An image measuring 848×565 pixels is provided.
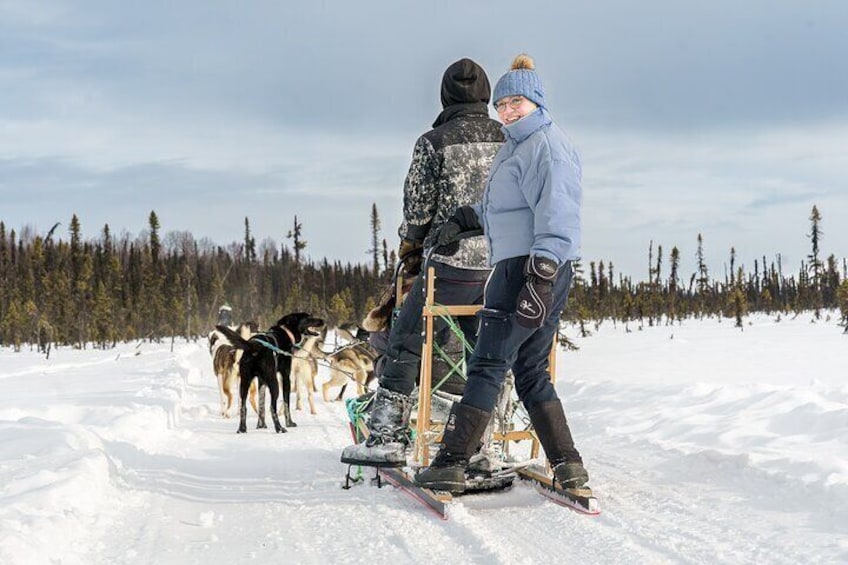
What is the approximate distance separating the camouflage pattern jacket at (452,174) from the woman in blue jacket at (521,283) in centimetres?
44

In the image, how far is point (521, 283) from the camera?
3373 millimetres

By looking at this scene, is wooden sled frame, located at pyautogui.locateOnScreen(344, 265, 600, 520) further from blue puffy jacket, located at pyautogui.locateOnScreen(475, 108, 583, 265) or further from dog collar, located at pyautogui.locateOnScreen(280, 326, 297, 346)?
dog collar, located at pyautogui.locateOnScreen(280, 326, 297, 346)

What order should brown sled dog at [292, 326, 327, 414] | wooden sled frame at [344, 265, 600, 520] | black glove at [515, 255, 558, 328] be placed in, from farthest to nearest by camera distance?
brown sled dog at [292, 326, 327, 414], wooden sled frame at [344, 265, 600, 520], black glove at [515, 255, 558, 328]

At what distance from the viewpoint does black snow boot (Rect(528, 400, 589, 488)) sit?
11.3 feet

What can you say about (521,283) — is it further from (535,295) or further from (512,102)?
(512,102)

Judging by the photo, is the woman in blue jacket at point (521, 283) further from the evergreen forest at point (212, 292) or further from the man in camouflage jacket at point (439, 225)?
the evergreen forest at point (212, 292)

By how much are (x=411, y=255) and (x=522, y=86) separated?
132 centimetres

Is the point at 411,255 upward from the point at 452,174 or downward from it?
downward

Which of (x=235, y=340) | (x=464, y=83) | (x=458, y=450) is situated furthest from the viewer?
(x=235, y=340)

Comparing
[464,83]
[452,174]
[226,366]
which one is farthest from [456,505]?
[226,366]

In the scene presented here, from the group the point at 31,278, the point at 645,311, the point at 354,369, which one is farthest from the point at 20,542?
the point at 31,278

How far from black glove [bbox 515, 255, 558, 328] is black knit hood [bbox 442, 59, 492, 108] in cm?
137

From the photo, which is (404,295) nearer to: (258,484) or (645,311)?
(258,484)

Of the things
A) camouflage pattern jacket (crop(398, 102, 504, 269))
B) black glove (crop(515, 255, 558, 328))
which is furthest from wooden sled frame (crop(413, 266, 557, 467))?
black glove (crop(515, 255, 558, 328))
